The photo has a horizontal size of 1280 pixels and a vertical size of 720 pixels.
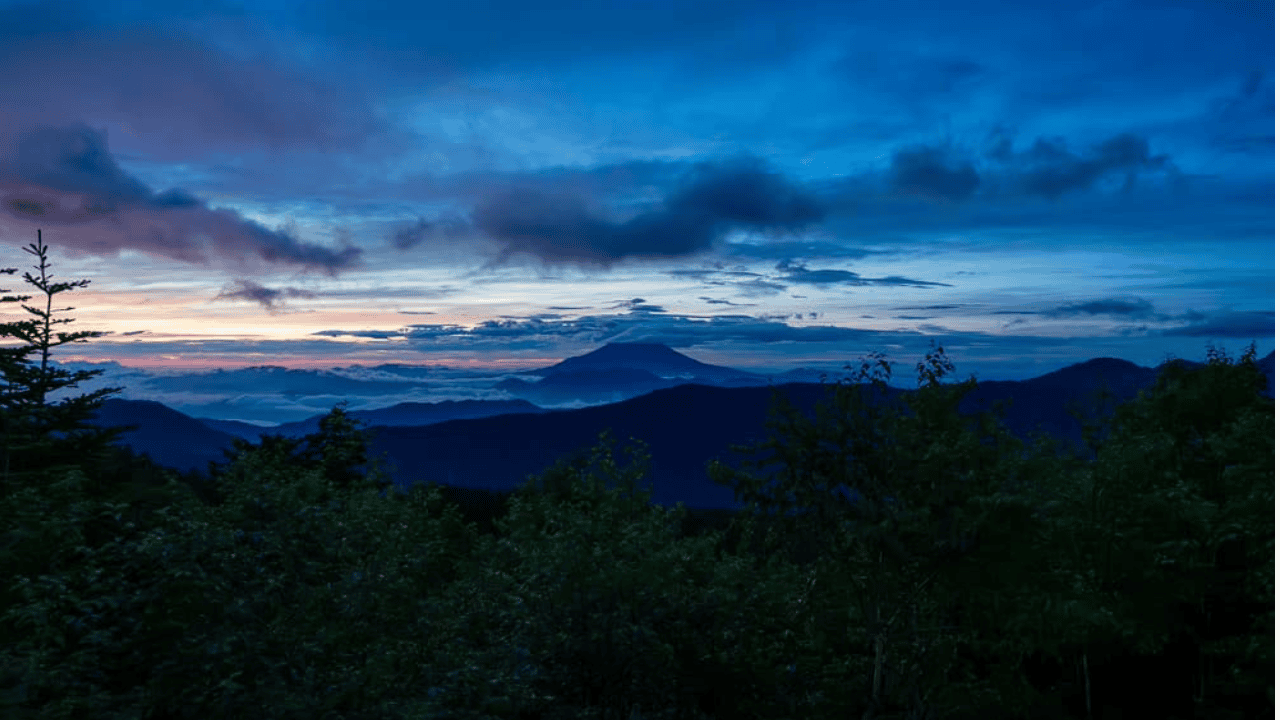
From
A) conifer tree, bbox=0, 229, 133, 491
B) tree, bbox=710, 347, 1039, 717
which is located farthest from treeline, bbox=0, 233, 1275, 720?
conifer tree, bbox=0, 229, 133, 491

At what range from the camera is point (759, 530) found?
16344mm

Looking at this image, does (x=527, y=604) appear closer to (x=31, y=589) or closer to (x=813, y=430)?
(x=813, y=430)

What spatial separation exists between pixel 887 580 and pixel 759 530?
2.56 meters

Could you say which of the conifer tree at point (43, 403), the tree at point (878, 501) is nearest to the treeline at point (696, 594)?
the tree at point (878, 501)

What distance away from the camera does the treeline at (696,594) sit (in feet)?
37.7

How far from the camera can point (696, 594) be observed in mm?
16969

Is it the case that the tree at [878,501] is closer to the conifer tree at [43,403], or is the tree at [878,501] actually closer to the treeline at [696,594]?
the treeline at [696,594]

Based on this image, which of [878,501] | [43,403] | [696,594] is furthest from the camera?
[43,403]

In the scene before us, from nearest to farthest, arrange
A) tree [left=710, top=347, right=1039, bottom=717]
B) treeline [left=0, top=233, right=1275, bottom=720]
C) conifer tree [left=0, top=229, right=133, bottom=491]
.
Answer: treeline [left=0, top=233, right=1275, bottom=720]
tree [left=710, top=347, right=1039, bottom=717]
conifer tree [left=0, top=229, right=133, bottom=491]

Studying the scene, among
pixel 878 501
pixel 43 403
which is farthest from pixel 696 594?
pixel 43 403

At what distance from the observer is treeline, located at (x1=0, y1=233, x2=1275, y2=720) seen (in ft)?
37.7

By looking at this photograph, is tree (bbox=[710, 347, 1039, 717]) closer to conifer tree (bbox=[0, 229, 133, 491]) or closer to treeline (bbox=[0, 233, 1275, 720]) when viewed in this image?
treeline (bbox=[0, 233, 1275, 720])

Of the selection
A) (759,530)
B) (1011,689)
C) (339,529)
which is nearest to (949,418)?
(759,530)

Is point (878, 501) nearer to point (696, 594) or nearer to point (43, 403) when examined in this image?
point (696, 594)
